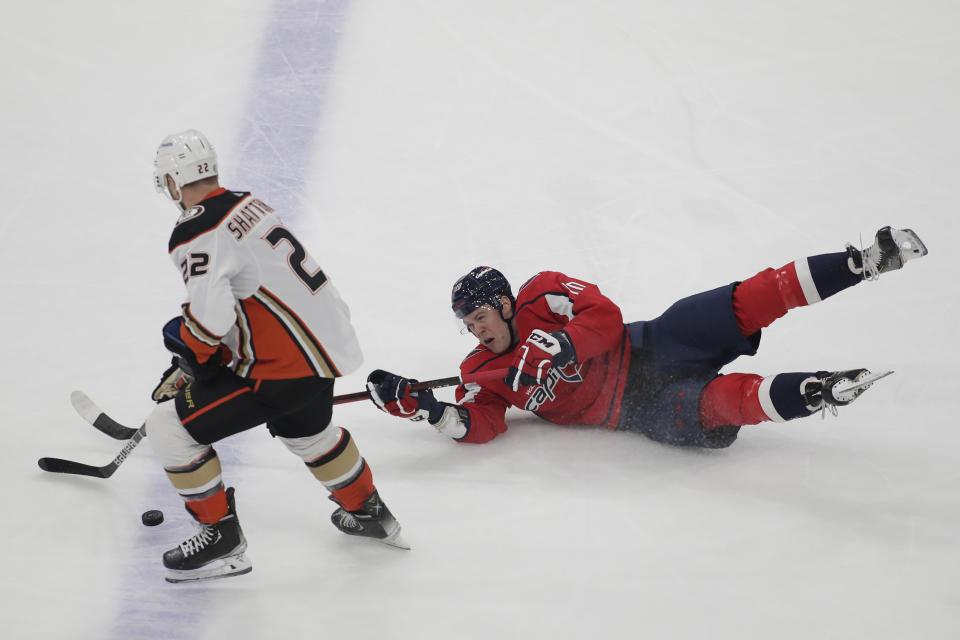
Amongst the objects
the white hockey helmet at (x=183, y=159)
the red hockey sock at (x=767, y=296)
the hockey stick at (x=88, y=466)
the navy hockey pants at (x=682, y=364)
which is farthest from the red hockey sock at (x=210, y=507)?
the red hockey sock at (x=767, y=296)

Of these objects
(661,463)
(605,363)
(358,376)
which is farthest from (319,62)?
(661,463)

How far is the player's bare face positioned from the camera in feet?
9.18

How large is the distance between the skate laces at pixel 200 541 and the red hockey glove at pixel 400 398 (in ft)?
2.24

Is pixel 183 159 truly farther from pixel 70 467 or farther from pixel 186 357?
pixel 70 467

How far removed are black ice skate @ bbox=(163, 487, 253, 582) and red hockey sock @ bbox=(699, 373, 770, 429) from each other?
1410 millimetres

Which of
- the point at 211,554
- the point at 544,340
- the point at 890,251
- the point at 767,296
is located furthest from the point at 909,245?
the point at 211,554

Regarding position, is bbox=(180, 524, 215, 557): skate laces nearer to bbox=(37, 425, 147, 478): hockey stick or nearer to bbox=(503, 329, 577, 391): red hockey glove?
bbox=(37, 425, 147, 478): hockey stick

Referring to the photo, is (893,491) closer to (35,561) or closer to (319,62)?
(35,561)

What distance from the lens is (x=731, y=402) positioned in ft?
8.60

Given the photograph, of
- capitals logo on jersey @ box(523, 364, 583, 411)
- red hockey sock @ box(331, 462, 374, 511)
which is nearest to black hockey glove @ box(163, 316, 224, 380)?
red hockey sock @ box(331, 462, 374, 511)

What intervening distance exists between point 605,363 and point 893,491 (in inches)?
36.2

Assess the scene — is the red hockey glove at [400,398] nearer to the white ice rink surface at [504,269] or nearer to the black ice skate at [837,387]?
the white ice rink surface at [504,269]

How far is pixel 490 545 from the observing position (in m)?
2.45

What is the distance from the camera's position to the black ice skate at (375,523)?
2395 millimetres
